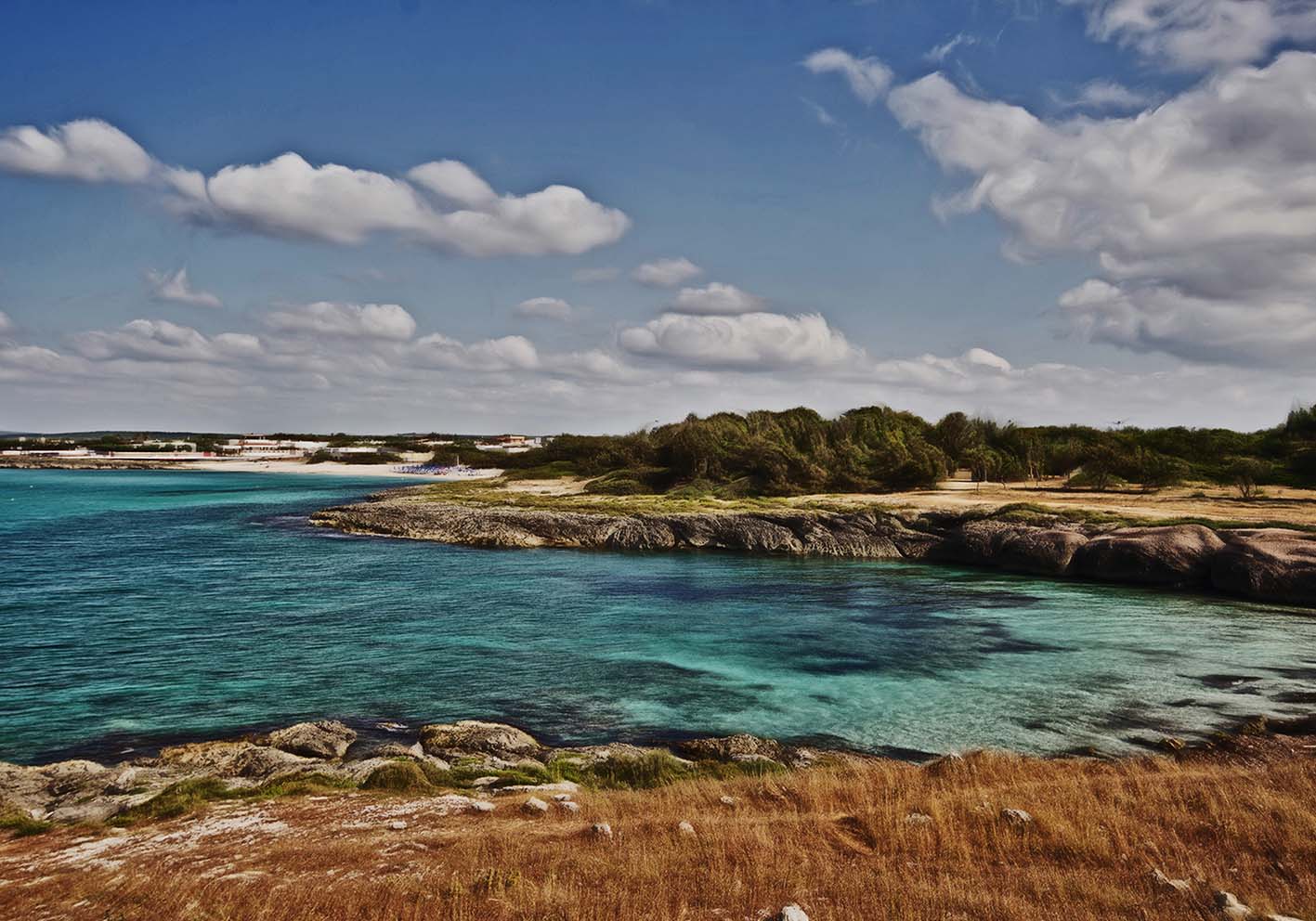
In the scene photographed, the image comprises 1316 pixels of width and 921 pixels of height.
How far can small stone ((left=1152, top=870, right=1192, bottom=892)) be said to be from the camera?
7672mm

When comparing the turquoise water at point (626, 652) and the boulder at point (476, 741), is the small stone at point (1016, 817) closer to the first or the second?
the turquoise water at point (626, 652)

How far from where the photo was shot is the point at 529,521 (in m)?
53.1

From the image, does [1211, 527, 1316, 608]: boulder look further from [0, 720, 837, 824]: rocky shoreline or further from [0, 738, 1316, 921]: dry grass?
[0, 720, 837, 824]: rocky shoreline

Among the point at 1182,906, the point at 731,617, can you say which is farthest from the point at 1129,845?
the point at 731,617

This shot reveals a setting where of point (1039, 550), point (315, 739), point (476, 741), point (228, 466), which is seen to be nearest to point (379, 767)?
point (476, 741)

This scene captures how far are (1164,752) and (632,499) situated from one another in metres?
51.3

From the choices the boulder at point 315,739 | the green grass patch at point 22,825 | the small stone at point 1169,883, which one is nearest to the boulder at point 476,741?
the boulder at point 315,739

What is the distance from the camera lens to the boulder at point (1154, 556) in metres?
34.4

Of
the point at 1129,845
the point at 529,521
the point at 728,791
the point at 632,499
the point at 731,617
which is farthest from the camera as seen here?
the point at 632,499

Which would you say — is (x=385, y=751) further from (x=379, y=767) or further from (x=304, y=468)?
(x=304, y=468)

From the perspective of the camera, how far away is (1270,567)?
104 feet

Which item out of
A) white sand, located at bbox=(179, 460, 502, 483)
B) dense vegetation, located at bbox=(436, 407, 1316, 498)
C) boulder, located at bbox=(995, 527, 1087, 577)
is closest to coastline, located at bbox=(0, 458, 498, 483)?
white sand, located at bbox=(179, 460, 502, 483)

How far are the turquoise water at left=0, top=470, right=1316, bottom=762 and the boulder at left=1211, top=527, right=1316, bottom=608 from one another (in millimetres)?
2246

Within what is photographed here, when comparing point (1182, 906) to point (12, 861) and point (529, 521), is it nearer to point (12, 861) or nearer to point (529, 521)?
point (12, 861)
